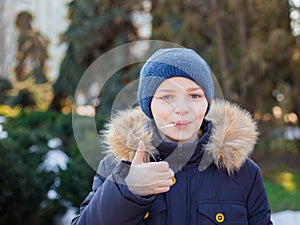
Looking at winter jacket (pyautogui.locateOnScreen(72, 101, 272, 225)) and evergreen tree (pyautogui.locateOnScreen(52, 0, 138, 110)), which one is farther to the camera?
evergreen tree (pyautogui.locateOnScreen(52, 0, 138, 110))

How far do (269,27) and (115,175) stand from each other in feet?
23.2

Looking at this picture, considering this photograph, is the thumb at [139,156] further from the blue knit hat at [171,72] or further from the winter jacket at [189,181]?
the blue knit hat at [171,72]

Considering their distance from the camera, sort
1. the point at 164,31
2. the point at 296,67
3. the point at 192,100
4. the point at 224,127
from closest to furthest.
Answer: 1. the point at 192,100
2. the point at 224,127
3. the point at 296,67
4. the point at 164,31

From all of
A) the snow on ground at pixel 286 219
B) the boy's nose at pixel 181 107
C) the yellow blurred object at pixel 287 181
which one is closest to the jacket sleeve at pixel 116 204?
the boy's nose at pixel 181 107

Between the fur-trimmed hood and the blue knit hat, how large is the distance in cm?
9

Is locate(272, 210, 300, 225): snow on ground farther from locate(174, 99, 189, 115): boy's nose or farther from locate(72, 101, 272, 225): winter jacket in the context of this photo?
locate(174, 99, 189, 115): boy's nose

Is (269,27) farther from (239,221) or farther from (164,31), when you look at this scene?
(239,221)

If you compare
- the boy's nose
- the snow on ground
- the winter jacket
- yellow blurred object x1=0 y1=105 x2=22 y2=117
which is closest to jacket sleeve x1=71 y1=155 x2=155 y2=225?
the winter jacket

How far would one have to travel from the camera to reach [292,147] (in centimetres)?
877

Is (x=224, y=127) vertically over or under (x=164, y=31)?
over

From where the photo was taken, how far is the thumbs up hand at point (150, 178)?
140 cm

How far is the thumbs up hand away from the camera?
4.58 feet

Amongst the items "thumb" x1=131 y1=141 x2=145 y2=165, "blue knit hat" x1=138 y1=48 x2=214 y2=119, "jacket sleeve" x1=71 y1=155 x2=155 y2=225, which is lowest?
"jacket sleeve" x1=71 y1=155 x2=155 y2=225

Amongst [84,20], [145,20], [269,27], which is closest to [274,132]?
[269,27]
